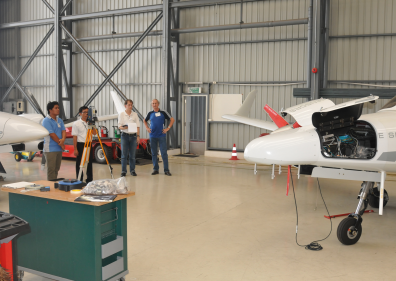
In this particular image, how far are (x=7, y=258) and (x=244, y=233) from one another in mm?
2975

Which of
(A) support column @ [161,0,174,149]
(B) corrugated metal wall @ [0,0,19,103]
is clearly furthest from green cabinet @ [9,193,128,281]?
(B) corrugated metal wall @ [0,0,19,103]

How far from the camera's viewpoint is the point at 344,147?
14.7 ft

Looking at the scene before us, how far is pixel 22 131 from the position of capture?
6.11 m

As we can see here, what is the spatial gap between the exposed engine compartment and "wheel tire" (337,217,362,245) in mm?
757

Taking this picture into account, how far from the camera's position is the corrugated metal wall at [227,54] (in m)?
11.4

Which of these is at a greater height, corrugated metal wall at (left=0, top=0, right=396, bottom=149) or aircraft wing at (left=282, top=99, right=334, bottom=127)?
corrugated metal wall at (left=0, top=0, right=396, bottom=149)

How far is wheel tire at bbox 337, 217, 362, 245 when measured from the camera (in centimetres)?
415

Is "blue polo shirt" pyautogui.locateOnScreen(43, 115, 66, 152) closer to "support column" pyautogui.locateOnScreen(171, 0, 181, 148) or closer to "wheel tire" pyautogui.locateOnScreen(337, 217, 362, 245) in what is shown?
"wheel tire" pyautogui.locateOnScreen(337, 217, 362, 245)

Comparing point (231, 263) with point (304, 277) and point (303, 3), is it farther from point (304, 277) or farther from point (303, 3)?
point (303, 3)

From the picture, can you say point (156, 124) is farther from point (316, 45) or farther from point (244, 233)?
point (316, 45)

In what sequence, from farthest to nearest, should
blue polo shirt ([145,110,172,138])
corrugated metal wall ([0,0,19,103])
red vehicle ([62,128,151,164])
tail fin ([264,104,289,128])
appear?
corrugated metal wall ([0,0,19,103]) → red vehicle ([62,128,151,164]) → blue polo shirt ([145,110,172,138]) → tail fin ([264,104,289,128])

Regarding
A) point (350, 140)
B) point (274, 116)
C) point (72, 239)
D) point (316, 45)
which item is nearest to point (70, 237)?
point (72, 239)

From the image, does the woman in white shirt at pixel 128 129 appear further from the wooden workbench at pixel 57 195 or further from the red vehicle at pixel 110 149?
the wooden workbench at pixel 57 195

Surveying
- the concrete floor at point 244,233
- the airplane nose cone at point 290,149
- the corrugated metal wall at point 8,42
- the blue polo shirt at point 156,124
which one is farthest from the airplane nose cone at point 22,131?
the corrugated metal wall at point 8,42
